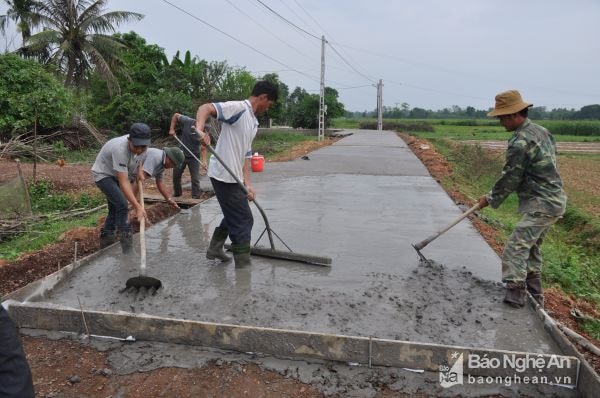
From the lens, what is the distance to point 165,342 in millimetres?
3326

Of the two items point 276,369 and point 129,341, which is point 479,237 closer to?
point 276,369

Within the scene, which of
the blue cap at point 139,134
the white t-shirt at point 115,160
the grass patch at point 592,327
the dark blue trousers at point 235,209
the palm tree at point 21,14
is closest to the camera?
the grass patch at point 592,327

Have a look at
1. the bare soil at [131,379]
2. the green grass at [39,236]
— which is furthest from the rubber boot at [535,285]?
the green grass at [39,236]

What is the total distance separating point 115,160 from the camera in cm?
459

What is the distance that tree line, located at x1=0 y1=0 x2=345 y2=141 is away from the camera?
659 inches

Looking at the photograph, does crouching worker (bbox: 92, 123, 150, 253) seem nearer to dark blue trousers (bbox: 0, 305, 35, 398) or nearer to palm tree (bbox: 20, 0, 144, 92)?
dark blue trousers (bbox: 0, 305, 35, 398)

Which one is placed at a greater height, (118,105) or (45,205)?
(118,105)

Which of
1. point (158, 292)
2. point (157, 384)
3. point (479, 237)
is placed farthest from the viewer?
point (479, 237)

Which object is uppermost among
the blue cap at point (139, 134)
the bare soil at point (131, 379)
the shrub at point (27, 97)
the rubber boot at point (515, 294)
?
the shrub at point (27, 97)

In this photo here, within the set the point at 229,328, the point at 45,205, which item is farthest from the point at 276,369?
the point at 45,205

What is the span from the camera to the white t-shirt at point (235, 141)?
422 centimetres

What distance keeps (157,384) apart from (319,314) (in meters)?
1.28

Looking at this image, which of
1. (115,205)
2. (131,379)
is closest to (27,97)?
(115,205)

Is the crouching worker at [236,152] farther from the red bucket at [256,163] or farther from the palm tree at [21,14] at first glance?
the palm tree at [21,14]
